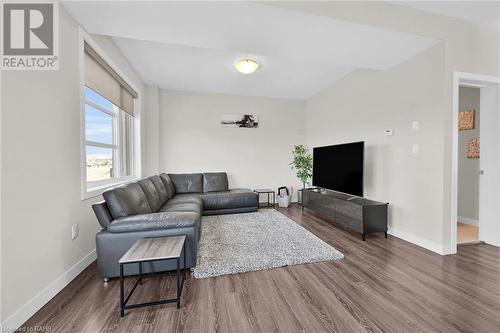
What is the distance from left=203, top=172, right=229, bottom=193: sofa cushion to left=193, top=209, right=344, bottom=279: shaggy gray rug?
0.97 m

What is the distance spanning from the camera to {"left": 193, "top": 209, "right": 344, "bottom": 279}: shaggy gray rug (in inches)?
86.2

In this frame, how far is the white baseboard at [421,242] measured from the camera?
2479 mm

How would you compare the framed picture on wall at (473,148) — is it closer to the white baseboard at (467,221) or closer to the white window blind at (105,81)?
the white baseboard at (467,221)

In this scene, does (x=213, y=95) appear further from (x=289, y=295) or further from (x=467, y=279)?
(x=467, y=279)

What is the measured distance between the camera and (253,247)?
2.63 m

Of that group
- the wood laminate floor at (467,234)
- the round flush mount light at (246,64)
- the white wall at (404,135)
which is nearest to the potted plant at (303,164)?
the white wall at (404,135)

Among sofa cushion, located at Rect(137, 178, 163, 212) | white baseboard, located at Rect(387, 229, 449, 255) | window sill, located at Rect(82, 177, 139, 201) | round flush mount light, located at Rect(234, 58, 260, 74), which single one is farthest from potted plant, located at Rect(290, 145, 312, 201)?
window sill, located at Rect(82, 177, 139, 201)

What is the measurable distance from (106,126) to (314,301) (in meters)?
3.40

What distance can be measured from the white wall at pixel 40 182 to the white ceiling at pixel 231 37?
49 centimetres

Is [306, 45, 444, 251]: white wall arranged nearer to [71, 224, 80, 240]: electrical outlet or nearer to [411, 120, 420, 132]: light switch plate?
[411, 120, 420, 132]: light switch plate

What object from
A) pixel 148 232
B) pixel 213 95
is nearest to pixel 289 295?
pixel 148 232

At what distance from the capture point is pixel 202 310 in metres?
1.55

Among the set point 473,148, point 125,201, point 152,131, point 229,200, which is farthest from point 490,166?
point 152,131

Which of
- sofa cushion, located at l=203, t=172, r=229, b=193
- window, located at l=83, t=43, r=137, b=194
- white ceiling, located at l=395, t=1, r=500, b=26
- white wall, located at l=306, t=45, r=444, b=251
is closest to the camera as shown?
white ceiling, located at l=395, t=1, r=500, b=26
